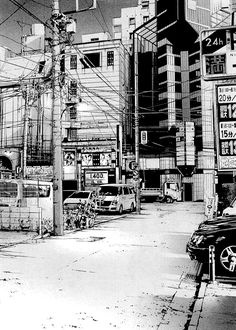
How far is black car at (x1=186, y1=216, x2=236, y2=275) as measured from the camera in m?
7.54

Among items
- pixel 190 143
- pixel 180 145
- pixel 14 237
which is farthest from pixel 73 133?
pixel 14 237

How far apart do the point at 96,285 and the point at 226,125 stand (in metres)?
A: 3.78

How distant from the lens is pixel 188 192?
51.0 metres

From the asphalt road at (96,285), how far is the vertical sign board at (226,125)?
2.43m

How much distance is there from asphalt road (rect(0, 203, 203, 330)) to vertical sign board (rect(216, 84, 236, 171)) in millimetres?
2434

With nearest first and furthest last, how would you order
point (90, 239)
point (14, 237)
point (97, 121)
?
point (90, 239), point (14, 237), point (97, 121)

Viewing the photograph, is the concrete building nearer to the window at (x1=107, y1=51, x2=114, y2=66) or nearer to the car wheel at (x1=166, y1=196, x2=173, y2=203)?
the window at (x1=107, y1=51, x2=114, y2=66)

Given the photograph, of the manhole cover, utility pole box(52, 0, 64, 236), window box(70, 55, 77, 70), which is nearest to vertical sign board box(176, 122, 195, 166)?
window box(70, 55, 77, 70)

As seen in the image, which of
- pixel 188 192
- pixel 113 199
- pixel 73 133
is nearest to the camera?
pixel 113 199

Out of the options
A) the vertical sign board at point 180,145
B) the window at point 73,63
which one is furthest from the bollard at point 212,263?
the window at point 73,63

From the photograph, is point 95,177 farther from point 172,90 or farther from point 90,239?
point 90,239

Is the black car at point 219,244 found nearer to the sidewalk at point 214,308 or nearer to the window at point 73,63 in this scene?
the sidewalk at point 214,308

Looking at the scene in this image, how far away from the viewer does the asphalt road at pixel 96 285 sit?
518 centimetres

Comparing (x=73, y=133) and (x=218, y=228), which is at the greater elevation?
(x=73, y=133)
